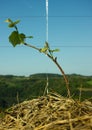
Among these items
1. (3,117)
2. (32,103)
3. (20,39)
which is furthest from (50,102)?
(20,39)

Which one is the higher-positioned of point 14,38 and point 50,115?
point 14,38

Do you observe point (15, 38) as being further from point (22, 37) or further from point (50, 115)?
point (50, 115)

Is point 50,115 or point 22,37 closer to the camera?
point 50,115

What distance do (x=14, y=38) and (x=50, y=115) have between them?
1.01 m

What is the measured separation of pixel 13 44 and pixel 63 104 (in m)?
0.84

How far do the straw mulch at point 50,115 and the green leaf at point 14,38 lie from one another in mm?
542

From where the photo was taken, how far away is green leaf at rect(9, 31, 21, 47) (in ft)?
10.7

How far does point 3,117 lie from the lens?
121 inches

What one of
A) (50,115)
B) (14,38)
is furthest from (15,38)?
(50,115)

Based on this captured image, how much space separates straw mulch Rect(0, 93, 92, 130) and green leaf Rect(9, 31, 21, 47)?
21.3 inches

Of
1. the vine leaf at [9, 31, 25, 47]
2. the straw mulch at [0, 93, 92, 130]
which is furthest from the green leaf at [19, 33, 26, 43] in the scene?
the straw mulch at [0, 93, 92, 130]

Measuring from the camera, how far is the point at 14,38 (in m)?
3.28

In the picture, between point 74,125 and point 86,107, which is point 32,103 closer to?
point 86,107

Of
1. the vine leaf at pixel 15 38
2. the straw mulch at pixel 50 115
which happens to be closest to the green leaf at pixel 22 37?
the vine leaf at pixel 15 38
